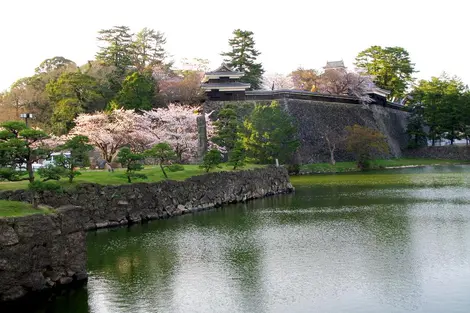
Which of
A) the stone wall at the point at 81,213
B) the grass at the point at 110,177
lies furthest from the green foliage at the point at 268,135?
the grass at the point at 110,177

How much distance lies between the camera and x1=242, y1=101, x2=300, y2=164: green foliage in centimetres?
3759

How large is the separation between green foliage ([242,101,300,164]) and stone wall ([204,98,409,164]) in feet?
16.7

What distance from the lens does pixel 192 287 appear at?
11.0 meters

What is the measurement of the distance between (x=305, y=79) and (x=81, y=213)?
4930cm

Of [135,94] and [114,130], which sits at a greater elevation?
[135,94]

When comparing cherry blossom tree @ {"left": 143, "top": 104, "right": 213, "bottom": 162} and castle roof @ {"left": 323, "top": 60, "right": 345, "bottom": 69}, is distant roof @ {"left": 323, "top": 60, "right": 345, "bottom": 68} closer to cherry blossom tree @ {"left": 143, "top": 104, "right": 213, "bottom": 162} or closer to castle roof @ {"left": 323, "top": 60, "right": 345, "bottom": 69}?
castle roof @ {"left": 323, "top": 60, "right": 345, "bottom": 69}

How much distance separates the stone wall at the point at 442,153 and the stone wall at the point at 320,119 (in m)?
3.28

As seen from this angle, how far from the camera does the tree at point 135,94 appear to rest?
1467 inches

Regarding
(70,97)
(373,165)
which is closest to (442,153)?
(373,165)

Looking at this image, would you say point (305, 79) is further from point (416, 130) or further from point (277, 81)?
point (416, 130)

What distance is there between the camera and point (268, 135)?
3828 centimetres

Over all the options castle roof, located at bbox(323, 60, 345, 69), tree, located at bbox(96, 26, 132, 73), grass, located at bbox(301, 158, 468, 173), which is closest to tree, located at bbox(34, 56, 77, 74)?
tree, located at bbox(96, 26, 132, 73)

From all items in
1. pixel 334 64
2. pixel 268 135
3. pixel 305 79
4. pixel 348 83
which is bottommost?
pixel 268 135

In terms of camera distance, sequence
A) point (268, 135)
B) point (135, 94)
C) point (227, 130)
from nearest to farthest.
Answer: point (227, 130), point (135, 94), point (268, 135)
